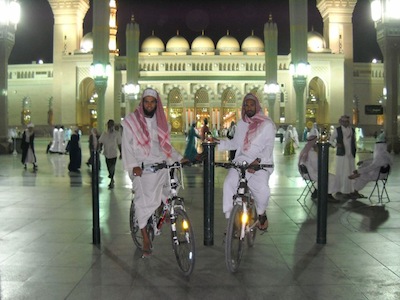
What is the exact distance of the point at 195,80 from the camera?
54.9 meters

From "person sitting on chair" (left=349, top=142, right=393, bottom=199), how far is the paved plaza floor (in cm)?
70

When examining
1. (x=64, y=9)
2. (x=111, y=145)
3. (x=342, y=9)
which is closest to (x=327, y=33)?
(x=342, y=9)

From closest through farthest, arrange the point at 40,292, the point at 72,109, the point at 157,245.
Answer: the point at 40,292 → the point at 157,245 → the point at 72,109

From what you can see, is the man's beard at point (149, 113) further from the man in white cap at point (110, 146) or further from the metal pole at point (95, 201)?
the man in white cap at point (110, 146)

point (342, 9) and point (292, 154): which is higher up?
point (342, 9)

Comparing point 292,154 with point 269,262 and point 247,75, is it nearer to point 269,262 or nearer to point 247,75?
point 269,262

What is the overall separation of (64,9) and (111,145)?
1680 inches

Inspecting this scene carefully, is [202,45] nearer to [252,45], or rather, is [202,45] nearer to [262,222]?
[252,45]

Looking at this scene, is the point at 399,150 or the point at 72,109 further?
the point at 72,109

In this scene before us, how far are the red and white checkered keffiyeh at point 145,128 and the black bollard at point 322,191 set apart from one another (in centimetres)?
197

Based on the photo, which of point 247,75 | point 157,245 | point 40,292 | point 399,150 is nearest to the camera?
point 40,292

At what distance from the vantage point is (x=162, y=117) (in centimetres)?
578

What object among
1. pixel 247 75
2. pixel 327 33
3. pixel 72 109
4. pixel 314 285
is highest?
pixel 327 33

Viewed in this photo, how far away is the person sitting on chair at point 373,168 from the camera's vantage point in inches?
395
